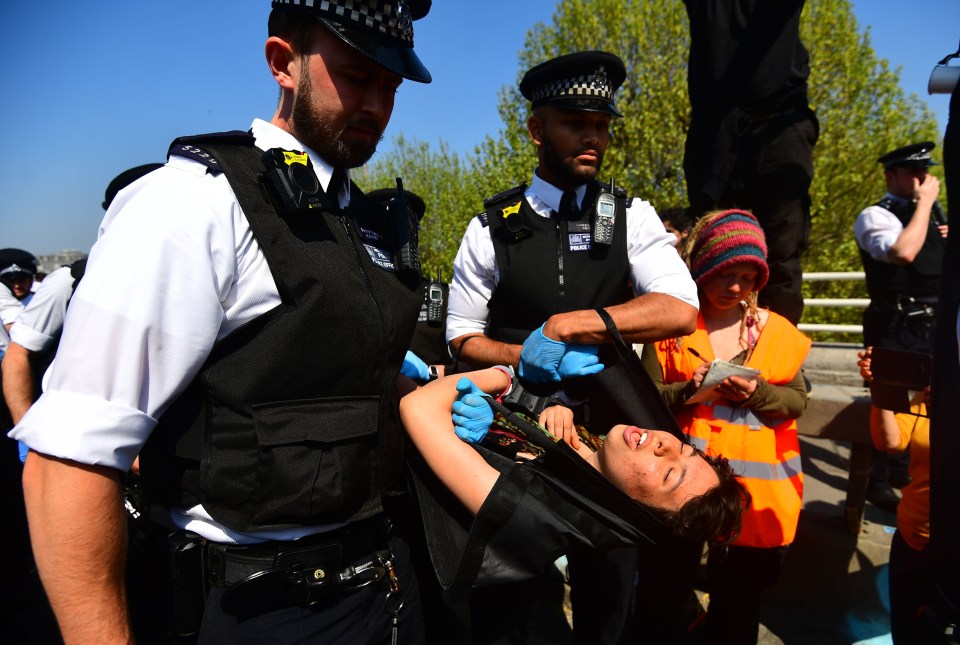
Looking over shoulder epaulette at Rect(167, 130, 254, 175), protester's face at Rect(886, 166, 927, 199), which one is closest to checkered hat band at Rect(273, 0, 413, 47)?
shoulder epaulette at Rect(167, 130, 254, 175)

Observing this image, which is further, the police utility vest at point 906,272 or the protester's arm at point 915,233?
the police utility vest at point 906,272

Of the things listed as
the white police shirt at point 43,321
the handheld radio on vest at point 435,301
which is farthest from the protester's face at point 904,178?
the white police shirt at point 43,321

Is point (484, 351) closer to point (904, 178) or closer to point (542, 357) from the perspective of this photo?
point (542, 357)

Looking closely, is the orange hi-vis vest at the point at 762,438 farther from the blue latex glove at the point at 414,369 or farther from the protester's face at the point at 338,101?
the protester's face at the point at 338,101

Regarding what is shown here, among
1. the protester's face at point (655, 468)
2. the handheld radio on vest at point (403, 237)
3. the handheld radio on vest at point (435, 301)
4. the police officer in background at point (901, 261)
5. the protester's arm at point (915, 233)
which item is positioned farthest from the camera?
the police officer in background at point (901, 261)

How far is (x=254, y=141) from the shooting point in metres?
1.43

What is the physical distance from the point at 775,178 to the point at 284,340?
3.09m

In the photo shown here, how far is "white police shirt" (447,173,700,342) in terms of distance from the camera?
95.7 inches

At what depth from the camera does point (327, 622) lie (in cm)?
142

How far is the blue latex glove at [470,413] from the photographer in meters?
1.85

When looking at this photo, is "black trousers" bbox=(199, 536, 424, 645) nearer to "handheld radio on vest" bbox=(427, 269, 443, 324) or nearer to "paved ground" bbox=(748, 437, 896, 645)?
"handheld radio on vest" bbox=(427, 269, 443, 324)

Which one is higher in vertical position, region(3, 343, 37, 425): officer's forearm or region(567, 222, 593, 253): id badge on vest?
region(567, 222, 593, 253): id badge on vest

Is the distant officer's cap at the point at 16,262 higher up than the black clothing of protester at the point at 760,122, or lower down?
lower down

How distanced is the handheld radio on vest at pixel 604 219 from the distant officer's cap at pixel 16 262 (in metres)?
6.84
